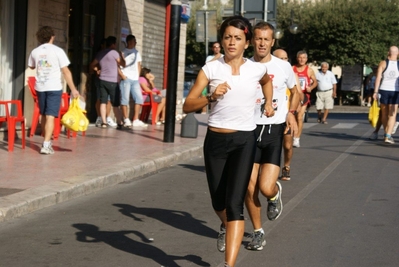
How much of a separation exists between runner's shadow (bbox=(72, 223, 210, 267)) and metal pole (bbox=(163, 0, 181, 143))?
692 cm

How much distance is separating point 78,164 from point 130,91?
751 centimetres

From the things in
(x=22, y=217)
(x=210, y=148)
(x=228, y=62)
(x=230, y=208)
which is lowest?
(x=22, y=217)

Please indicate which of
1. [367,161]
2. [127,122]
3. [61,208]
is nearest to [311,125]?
[127,122]

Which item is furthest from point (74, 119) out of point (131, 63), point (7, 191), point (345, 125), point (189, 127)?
point (345, 125)

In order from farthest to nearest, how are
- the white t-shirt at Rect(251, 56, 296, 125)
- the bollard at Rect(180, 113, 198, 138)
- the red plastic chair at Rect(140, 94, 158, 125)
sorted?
1. the red plastic chair at Rect(140, 94, 158, 125)
2. the bollard at Rect(180, 113, 198, 138)
3. the white t-shirt at Rect(251, 56, 296, 125)

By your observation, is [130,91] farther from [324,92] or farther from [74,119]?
[324,92]

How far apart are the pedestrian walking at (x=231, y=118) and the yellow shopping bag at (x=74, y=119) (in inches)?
275

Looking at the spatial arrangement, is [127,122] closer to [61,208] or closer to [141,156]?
[141,156]

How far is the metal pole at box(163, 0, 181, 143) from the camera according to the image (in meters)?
14.6

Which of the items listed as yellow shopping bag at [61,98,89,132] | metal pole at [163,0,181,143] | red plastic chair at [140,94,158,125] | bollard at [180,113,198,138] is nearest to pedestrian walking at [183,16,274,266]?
yellow shopping bag at [61,98,89,132]

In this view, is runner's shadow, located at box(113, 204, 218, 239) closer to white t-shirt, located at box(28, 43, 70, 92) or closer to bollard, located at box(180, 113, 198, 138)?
white t-shirt, located at box(28, 43, 70, 92)

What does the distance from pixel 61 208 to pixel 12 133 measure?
405 cm

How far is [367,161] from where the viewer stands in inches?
535

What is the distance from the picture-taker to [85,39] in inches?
710
